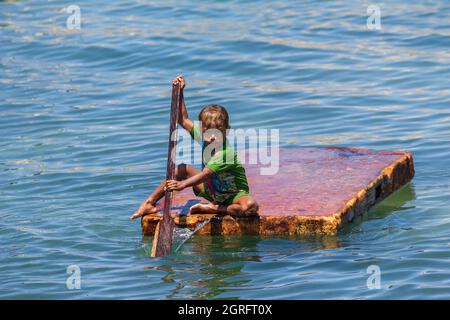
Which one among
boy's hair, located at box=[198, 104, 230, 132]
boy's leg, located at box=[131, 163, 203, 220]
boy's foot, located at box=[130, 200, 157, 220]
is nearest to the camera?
boy's hair, located at box=[198, 104, 230, 132]

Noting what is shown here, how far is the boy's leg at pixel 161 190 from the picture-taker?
8.59 m

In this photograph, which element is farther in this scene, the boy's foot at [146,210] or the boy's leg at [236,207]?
the boy's foot at [146,210]

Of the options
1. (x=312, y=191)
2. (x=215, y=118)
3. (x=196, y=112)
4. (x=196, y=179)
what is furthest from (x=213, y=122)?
(x=196, y=112)

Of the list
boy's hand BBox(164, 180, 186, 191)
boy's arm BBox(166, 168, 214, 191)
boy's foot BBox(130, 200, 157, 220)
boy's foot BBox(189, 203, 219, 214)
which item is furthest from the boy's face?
boy's foot BBox(130, 200, 157, 220)

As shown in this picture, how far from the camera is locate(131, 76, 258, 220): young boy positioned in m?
8.15

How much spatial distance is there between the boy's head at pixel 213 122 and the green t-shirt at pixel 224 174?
13 centimetres

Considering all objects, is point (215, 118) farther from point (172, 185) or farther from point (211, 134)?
point (172, 185)

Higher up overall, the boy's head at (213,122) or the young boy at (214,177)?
the boy's head at (213,122)

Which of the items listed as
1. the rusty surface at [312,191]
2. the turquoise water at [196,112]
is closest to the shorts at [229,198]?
the rusty surface at [312,191]

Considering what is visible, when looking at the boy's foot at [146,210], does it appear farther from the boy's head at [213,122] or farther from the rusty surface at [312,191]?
the boy's head at [213,122]

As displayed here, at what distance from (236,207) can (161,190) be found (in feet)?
2.13

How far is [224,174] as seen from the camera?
842cm

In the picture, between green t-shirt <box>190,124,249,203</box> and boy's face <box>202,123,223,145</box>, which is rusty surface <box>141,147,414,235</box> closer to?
green t-shirt <box>190,124,249,203</box>
